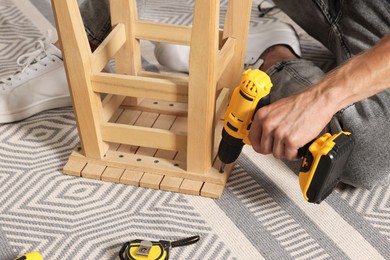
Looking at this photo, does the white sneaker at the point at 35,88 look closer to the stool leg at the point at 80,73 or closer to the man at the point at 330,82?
the man at the point at 330,82

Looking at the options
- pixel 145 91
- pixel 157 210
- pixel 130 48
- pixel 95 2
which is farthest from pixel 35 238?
pixel 95 2

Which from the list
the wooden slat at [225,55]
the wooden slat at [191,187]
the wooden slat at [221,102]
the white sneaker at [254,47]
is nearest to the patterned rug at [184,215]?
the wooden slat at [191,187]

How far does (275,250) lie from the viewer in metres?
1.10

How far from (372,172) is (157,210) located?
43 cm

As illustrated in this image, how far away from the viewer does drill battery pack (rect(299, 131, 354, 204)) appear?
101 cm

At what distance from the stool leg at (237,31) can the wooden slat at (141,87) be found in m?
0.23

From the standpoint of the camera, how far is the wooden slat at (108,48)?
1176mm

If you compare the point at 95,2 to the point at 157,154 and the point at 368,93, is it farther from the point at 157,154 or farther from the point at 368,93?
the point at 368,93

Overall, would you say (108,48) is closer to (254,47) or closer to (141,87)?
(141,87)

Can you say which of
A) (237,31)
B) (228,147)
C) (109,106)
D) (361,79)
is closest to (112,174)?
(109,106)

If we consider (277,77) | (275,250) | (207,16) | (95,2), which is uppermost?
(207,16)

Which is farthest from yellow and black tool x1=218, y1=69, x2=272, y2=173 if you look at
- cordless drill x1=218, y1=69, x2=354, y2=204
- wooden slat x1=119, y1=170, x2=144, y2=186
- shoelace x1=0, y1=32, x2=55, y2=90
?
shoelace x1=0, y1=32, x2=55, y2=90

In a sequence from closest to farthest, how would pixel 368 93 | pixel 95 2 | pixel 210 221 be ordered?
pixel 368 93 < pixel 210 221 < pixel 95 2

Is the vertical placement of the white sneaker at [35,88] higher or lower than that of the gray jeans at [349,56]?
lower
